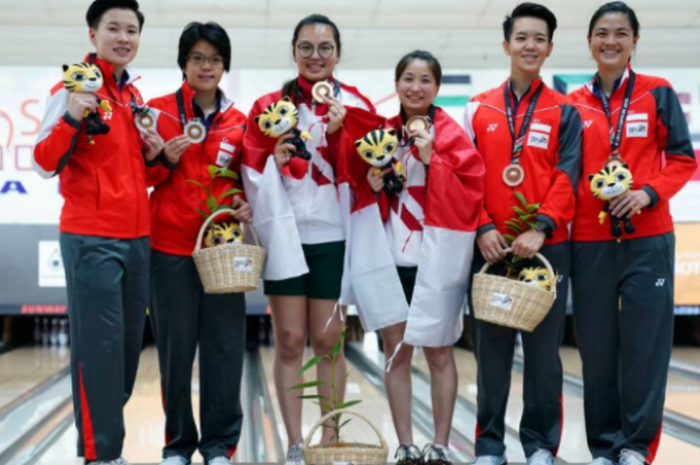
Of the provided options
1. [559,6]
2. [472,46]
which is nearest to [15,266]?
[472,46]

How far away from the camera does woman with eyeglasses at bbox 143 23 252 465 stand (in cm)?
289

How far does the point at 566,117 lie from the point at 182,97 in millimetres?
1258

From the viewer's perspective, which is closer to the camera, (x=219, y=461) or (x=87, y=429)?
(x=87, y=429)

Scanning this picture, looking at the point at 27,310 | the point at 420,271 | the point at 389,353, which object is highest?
the point at 420,271

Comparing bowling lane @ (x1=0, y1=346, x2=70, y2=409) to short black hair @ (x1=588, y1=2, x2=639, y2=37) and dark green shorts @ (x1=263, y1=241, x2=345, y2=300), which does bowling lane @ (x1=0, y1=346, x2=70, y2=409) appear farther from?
short black hair @ (x1=588, y1=2, x2=639, y2=37)

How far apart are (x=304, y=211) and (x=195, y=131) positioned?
1.44 feet

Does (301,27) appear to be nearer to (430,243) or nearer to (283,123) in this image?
(283,123)

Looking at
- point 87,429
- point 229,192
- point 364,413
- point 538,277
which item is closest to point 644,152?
point 538,277

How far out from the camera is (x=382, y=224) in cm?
291

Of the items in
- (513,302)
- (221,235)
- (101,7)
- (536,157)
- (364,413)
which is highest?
(101,7)

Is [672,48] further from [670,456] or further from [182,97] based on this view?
[182,97]

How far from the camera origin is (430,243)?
2.83m

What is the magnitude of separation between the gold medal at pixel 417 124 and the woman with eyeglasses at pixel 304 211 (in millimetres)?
215

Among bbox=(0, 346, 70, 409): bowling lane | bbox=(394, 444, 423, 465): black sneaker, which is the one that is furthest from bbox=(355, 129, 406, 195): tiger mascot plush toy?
bbox=(0, 346, 70, 409): bowling lane
